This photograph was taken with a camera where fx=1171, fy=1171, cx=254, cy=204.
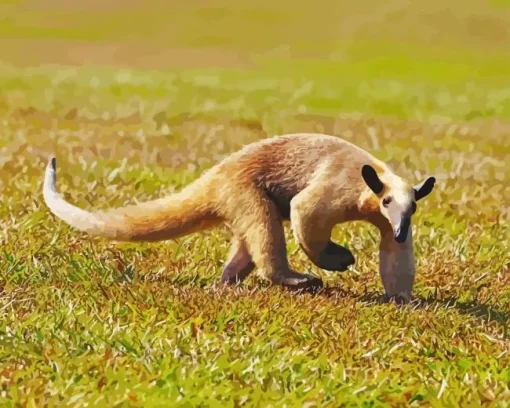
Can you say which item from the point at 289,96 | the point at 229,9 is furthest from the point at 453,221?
the point at 229,9

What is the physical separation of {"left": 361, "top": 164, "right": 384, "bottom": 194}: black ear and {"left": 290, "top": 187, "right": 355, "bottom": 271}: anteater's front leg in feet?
1.02

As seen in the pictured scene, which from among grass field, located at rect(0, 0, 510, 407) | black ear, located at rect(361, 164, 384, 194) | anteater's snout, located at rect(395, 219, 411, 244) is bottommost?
grass field, located at rect(0, 0, 510, 407)

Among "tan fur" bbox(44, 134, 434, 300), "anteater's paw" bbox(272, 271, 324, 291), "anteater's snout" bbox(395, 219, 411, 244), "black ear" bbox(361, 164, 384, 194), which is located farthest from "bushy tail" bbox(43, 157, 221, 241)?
"anteater's snout" bbox(395, 219, 411, 244)

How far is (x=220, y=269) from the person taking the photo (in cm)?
696

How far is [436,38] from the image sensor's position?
109 ft

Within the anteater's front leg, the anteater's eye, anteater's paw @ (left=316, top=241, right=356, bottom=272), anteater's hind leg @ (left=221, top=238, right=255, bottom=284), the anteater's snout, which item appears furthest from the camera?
anteater's hind leg @ (left=221, top=238, right=255, bottom=284)

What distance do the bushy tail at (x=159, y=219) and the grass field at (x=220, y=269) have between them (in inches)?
8.3

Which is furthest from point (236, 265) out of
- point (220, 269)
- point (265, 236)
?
point (220, 269)

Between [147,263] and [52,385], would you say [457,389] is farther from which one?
[147,263]

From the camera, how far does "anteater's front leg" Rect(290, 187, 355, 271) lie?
6.02 m

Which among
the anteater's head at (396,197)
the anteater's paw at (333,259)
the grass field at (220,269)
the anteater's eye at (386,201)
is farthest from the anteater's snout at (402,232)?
the anteater's paw at (333,259)

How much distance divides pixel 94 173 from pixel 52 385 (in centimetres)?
537

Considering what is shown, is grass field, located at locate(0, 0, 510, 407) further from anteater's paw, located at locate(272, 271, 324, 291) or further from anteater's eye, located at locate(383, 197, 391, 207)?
anteater's eye, located at locate(383, 197, 391, 207)

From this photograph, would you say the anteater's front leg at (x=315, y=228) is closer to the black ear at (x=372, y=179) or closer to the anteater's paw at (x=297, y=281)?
A: the anteater's paw at (x=297, y=281)
